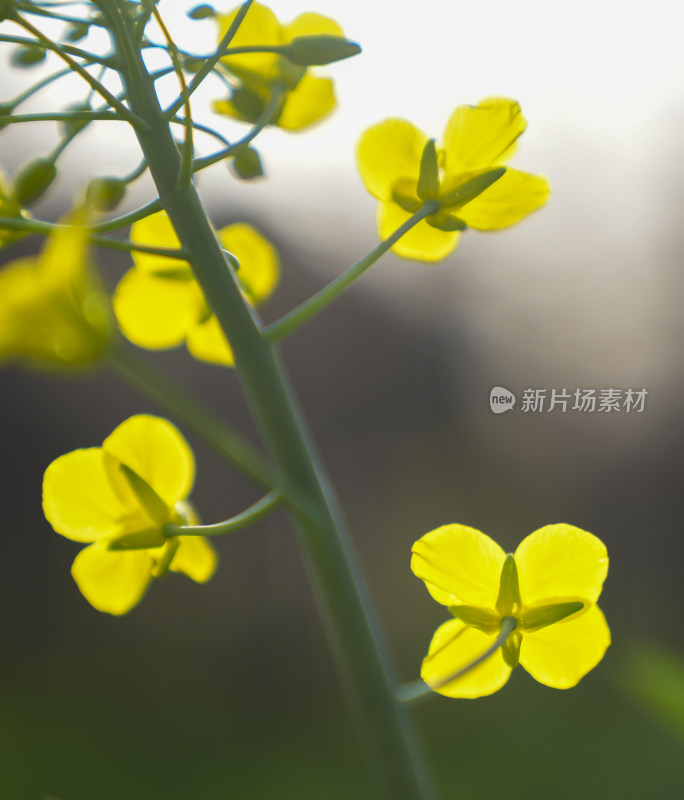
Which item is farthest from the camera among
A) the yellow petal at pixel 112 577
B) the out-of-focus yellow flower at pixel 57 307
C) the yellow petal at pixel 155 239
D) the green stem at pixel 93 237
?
the yellow petal at pixel 155 239

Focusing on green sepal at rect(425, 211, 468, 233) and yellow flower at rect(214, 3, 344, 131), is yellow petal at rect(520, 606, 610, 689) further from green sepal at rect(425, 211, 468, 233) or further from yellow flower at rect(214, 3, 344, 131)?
yellow flower at rect(214, 3, 344, 131)

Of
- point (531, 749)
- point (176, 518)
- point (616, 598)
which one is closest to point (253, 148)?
point (176, 518)

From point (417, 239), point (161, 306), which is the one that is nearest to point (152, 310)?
point (161, 306)

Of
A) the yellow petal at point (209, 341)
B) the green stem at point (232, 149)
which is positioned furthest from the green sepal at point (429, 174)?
the yellow petal at point (209, 341)

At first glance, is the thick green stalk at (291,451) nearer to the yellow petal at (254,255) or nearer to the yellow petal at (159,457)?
the yellow petal at (159,457)

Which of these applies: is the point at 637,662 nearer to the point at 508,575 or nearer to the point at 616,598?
the point at 508,575

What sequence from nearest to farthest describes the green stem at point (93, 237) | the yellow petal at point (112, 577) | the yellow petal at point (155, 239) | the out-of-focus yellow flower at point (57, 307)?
the out-of-focus yellow flower at point (57, 307), the green stem at point (93, 237), the yellow petal at point (112, 577), the yellow petal at point (155, 239)

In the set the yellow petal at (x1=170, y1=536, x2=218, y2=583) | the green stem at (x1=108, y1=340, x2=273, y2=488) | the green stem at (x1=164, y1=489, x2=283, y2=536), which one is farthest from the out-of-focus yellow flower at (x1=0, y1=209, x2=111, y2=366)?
the yellow petal at (x1=170, y1=536, x2=218, y2=583)
